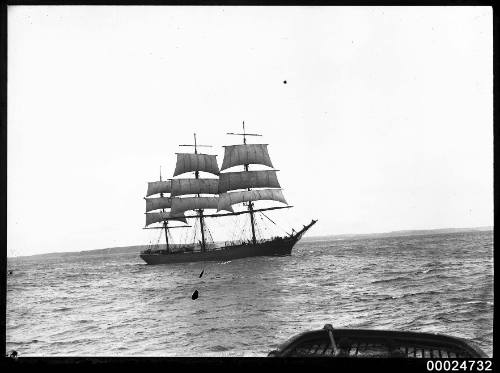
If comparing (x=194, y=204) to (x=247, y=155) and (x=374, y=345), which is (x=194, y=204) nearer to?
(x=247, y=155)

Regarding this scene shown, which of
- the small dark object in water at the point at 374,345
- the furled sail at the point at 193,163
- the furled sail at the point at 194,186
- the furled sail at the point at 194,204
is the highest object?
the furled sail at the point at 193,163

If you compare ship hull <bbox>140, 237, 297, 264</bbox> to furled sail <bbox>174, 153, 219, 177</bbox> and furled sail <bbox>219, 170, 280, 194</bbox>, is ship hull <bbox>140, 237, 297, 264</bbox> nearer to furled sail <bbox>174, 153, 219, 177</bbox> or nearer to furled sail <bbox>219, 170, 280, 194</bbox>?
furled sail <bbox>219, 170, 280, 194</bbox>

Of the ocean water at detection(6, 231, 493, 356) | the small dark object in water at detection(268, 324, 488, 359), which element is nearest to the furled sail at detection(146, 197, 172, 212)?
the ocean water at detection(6, 231, 493, 356)

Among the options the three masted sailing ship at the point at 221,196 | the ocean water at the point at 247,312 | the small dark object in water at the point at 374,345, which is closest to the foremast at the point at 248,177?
the three masted sailing ship at the point at 221,196

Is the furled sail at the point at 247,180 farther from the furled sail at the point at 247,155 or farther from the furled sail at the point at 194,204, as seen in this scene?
the furled sail at the point at 194,204

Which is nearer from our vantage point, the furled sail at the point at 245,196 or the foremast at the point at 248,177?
the foremast at the point at 248,177

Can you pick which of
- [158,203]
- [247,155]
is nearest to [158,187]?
[158,203]
